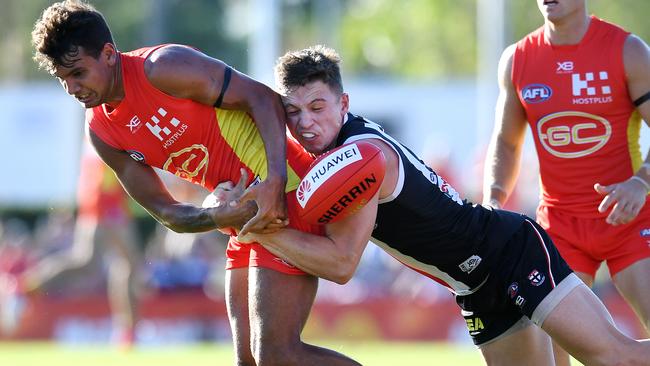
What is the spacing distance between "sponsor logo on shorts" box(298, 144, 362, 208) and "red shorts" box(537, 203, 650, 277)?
184 centimetres

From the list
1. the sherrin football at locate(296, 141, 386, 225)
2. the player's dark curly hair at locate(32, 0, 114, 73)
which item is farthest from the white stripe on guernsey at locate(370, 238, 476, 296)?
the player's dark curly hair at locate(32, 0, 114, 73)

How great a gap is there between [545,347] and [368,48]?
50.1 meters

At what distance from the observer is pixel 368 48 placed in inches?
2201

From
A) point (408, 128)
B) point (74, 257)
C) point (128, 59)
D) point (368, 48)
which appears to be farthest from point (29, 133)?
point (368, 48)

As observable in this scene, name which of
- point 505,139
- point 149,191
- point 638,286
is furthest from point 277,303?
point 638,286

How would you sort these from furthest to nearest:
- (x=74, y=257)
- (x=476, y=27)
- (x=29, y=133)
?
(x=476, y=27) → (x=29, y=133) → (x=74, y=257)

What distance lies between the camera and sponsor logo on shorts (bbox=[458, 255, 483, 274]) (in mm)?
5988

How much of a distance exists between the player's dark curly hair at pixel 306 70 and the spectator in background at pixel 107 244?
7461 mm

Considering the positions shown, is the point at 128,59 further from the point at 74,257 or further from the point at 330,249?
the point at 74,257

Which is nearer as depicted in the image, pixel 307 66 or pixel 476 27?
pixel 307 66

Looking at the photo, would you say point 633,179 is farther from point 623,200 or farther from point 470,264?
point 470,264

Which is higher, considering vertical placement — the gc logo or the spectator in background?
the gc logo

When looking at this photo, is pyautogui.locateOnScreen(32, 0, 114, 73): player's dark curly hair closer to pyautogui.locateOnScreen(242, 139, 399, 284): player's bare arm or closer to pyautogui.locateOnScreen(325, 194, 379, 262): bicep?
pyautogui.locateOnScreen(242, 139, 399, 284): player's bare arm

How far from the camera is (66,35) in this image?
5.66 m
